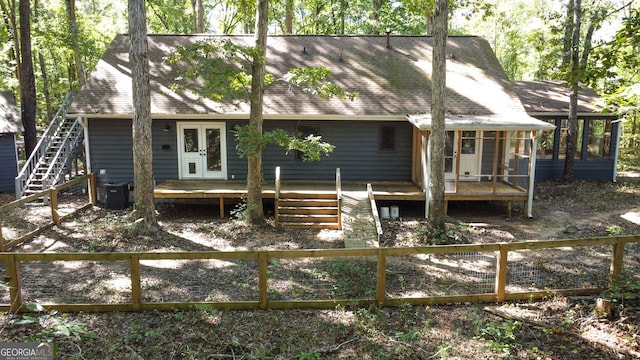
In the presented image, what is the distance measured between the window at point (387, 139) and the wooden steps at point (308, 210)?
278 centimetres

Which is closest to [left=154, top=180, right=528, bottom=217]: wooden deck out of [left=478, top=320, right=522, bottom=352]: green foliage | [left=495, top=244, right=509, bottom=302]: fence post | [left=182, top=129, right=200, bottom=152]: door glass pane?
[left=182, top=129, right=200, bottom=152]: door glass pane

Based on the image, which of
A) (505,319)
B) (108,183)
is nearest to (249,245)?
(505,319)

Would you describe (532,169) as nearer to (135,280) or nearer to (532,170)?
(532,170)

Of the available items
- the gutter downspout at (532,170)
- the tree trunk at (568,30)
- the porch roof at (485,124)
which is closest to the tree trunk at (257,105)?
the porch roof at (485,124)

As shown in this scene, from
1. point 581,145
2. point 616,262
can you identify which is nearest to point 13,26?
point 616,262

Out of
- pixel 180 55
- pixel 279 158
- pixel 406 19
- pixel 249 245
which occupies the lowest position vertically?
pixel 249 245

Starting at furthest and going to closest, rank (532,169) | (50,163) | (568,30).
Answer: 1. (568,30)
2. (50,163)
3. (532,169)

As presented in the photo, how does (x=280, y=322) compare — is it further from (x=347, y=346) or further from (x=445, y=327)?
(x=445, y=327)

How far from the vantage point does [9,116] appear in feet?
51.2

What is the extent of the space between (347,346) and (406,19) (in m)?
22.2

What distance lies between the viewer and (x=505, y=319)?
212 inches

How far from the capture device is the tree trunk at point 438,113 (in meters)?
8.31

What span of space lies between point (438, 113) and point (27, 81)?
14057 millimetres

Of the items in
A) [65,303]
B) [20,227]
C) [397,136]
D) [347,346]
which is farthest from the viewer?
[397,136]
